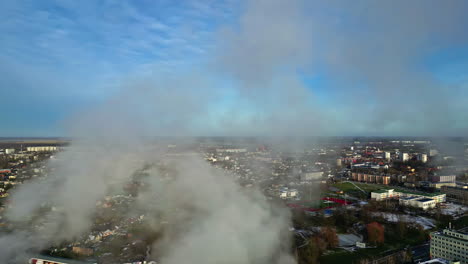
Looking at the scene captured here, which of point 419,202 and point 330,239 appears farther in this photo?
point 419,202

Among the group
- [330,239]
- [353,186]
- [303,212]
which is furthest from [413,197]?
[330,239]

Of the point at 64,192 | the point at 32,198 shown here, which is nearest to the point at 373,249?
the point at 64,192

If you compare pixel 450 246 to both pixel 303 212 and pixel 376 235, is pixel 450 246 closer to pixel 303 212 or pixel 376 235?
pixel 376 235

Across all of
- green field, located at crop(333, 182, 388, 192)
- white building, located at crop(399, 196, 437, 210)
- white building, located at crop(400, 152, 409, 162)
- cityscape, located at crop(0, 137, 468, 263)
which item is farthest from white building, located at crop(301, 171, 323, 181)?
white building, located at crop(400, 152, 409, 162)

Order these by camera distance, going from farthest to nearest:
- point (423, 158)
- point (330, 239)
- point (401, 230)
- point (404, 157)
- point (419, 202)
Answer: point (404, 157) → point (423, 158) → point (419, 202) → point (401, 230) → point (330, 239)

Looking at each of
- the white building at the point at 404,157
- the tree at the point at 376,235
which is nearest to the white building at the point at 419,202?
the tree at the point at 376,235

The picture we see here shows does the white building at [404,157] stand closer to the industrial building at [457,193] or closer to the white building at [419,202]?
the industrial building at [457,193]

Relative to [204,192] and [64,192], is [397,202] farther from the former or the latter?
[64,192]

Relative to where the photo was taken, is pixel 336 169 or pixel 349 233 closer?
pixel 349 233
